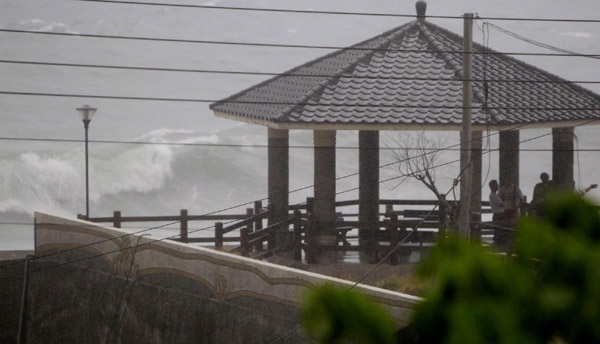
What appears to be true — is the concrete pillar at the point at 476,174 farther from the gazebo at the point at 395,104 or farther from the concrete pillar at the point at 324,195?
the concrete pillar at the point at 324,195

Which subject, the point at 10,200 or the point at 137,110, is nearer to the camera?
the point at 10,200

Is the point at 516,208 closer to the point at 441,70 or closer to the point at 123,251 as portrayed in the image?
the point at 441,70

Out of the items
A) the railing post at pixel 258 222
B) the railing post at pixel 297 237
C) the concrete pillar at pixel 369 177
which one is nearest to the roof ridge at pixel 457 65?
the concrete pillar at pixel 369 177

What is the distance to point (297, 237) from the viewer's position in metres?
18.3

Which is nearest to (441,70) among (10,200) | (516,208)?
(516,208)

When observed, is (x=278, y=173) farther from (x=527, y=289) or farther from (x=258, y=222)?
(x=527, y=289)

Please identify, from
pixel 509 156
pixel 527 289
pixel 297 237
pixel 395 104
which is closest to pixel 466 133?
pixel 395 104

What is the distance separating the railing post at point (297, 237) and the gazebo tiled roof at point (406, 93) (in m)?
1.75

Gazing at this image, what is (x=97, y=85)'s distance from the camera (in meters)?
85.5

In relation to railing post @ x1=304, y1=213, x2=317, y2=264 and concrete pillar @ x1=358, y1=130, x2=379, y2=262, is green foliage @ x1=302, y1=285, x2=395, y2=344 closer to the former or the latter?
railing post @ x1=304, y1=213, x2=317, y2=264

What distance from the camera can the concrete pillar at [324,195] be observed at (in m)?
18.0

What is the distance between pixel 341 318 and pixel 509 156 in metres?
18.9

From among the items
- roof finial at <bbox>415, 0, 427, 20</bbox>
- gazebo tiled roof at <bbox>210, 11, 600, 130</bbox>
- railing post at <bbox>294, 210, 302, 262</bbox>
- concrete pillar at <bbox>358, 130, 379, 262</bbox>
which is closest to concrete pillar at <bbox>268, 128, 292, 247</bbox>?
railing post at <bbox>294, 210, 302, 262</bbox>

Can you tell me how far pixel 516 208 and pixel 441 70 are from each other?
2938mm
